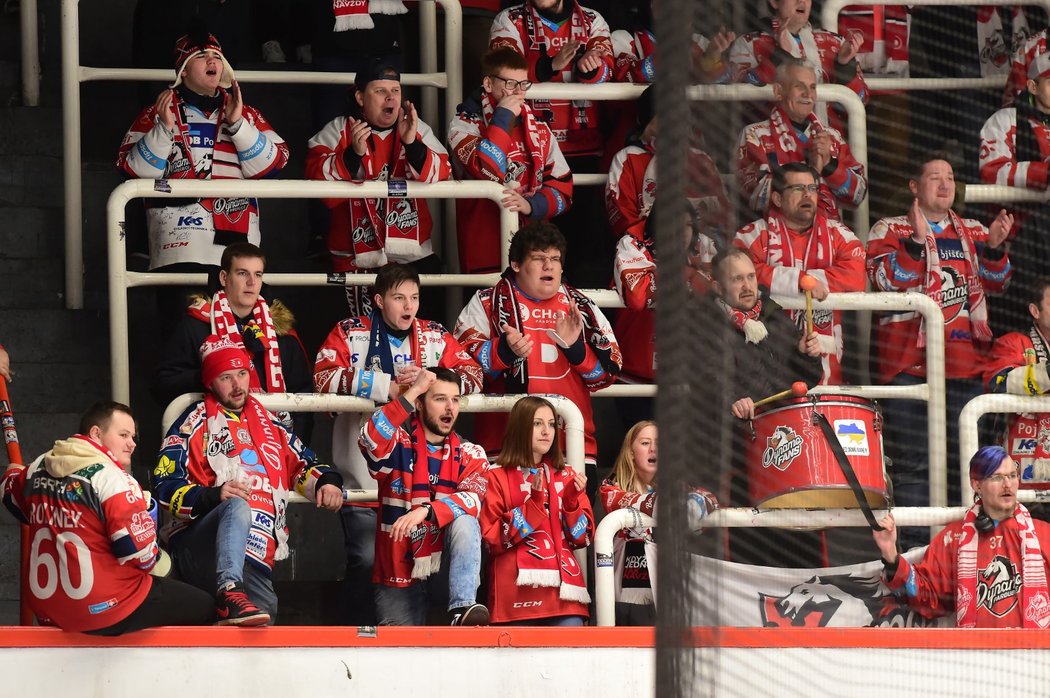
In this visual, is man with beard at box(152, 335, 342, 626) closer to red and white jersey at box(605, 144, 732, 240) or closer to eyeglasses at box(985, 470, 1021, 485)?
red and white jersey at box(605, 144, 732, 240)

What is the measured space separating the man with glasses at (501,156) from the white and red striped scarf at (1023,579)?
191 centimetres

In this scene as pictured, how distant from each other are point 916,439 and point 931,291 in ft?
1.64

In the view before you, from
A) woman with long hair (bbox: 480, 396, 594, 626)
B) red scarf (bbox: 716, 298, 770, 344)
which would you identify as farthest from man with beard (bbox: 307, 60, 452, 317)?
red scarf (bbox: 716, 298, 770, 344)

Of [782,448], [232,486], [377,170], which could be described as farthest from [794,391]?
[377,170]

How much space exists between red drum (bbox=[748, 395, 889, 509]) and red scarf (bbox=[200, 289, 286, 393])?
5.60 feet

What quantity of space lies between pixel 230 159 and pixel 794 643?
2639mm

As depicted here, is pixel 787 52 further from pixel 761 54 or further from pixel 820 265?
pixel 820 265

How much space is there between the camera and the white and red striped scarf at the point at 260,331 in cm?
552

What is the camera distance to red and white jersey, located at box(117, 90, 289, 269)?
5.98 meters

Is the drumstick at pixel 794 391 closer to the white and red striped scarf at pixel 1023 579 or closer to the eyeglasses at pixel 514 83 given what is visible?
the white and red striped scarf at pixel 1023 579

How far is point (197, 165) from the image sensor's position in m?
6.10

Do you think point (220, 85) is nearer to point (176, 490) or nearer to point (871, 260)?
point (176, 490)

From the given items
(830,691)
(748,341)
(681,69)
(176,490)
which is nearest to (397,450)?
(176,490)

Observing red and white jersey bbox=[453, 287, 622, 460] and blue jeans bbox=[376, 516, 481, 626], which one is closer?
blue jeans bbox=[376, 516, 481, 626]
